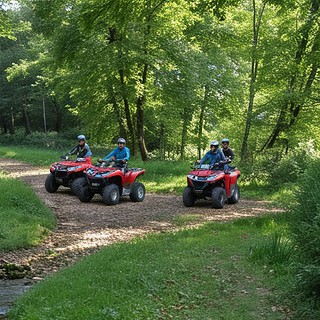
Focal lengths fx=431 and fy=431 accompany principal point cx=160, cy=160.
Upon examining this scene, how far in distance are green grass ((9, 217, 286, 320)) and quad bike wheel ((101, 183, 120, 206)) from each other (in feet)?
15.2

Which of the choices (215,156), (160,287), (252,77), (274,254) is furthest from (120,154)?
(252,77)

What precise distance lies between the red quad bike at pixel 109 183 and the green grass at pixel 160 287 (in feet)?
15.5

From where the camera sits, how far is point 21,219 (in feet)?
30.3

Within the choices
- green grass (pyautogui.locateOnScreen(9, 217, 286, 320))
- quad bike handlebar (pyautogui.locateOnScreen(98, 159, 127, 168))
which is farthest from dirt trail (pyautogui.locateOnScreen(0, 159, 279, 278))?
quad bike handlebar (pyautogui.locateOnScreen(98, 159, 127, 168))

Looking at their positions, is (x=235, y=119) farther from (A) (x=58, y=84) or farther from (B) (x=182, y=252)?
(B) (x=182, y=252)

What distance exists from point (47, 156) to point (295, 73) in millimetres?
16552

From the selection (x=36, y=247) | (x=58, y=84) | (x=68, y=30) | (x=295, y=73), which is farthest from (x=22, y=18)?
(x=36, y=247)

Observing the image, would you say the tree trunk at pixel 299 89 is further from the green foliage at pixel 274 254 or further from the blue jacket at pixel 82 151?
the green foliage at pixel 274 254

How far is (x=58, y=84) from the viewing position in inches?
845

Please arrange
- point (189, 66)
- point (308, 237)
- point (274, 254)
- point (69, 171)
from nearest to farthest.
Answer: point (308, 237) < point (274, 254) < point (69, 171) < point (189, 66)

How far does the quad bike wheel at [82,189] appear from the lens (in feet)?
41.1

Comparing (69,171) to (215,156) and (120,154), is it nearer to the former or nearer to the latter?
(120,154)

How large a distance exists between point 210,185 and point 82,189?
12.2 ft

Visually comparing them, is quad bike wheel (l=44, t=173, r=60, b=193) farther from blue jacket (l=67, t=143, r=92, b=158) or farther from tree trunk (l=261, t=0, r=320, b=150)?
tree trunk (l=261, t=0, r=320, b=150)
